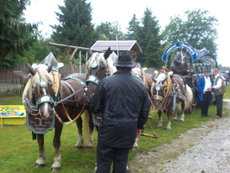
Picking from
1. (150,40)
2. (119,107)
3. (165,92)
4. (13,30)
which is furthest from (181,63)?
(150,40)

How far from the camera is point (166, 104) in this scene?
755 cm

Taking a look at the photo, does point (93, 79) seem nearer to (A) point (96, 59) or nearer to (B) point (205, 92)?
(A) point (96, 59)

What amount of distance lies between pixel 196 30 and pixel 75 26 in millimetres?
30567

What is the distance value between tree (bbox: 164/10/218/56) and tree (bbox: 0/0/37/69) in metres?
38.2

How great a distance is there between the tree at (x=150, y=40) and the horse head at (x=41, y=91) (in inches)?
1047

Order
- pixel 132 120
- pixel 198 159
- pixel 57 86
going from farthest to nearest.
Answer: pixel 198 159 < pixel 57 86 < pixel 132 120

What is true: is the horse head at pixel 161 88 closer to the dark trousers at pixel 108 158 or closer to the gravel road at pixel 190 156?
the gravel road at pixel 190 156

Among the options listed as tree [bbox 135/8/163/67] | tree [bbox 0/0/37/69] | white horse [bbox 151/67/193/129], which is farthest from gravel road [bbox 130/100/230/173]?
tree [bbox 135/8/163/67]

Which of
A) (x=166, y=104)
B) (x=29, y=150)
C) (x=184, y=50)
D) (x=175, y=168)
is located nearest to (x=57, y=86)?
(x=29, y=150)

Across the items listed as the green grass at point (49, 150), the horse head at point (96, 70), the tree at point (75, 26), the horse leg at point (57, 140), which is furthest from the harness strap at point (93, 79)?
the tree at point (75, 26)

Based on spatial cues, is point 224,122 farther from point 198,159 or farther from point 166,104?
point 198,159

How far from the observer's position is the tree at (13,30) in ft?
34.8

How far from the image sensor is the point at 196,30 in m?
45.2

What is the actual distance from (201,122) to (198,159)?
163 inches
